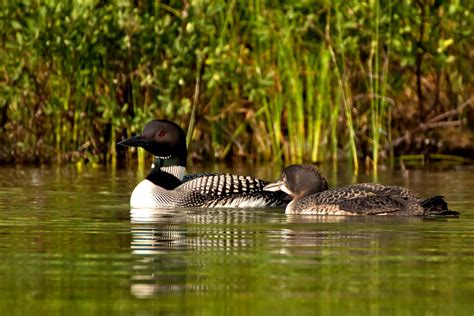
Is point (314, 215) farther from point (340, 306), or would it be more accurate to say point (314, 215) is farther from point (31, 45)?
point (31, 45)

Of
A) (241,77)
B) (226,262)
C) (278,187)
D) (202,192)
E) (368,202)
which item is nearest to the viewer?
(226,262)

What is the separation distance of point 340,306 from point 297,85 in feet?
39.8

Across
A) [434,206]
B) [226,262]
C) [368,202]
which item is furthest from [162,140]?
[226,262]

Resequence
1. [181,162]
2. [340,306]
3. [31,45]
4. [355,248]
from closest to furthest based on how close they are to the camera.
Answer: [340,306]
[355,248]
[181,162]
[31,45]

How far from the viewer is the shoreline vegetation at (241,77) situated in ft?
63.2

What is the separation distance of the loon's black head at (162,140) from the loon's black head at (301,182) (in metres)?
1.49

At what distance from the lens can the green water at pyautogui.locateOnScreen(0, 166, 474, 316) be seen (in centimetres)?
762

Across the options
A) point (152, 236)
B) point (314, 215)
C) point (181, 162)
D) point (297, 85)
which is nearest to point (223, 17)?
point (297, 85)

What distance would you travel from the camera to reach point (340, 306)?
24.7 ft

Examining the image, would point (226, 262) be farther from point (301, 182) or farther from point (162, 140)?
point (162, 140)

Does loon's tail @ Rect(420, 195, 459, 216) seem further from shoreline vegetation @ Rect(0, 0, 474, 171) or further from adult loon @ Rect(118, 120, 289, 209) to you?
shoreline vegetation @ Rect(0, 0, 474, 171)

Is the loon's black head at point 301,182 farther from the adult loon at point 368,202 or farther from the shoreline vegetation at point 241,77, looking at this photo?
the shoreline vegetation at point 241,77

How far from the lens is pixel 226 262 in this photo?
9.33m

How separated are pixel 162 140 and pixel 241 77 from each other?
489 cm
